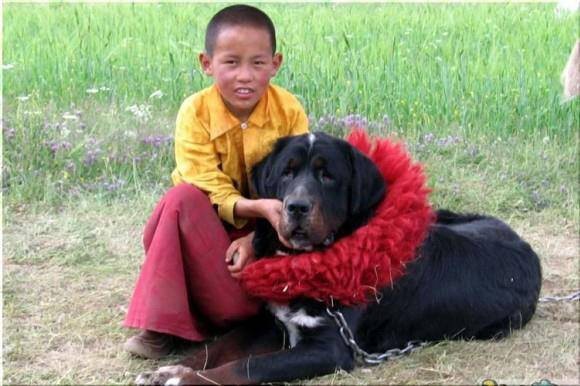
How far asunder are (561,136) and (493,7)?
383 centimetres

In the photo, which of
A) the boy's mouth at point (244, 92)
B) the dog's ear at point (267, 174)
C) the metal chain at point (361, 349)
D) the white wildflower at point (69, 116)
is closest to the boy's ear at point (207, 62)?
the boy's mouth at point (244, 92)

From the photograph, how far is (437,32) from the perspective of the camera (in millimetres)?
8367

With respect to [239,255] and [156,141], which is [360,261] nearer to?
[239,255]

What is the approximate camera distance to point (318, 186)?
3.35 m

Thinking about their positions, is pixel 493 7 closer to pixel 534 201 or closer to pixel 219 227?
pixel 534 201

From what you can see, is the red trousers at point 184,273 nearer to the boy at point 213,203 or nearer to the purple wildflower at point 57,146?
the boy at point 213,203

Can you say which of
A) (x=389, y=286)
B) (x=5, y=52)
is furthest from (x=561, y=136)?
(x=5, y=52)

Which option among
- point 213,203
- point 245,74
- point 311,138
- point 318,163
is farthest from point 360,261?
point 245,74

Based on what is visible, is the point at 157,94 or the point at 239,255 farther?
the point at 157,94

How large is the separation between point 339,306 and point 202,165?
0.82 m

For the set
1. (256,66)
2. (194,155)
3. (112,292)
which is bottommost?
(112,292)

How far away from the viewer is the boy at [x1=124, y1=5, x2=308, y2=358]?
11.7ft

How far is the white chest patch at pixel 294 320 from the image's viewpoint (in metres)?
3.37

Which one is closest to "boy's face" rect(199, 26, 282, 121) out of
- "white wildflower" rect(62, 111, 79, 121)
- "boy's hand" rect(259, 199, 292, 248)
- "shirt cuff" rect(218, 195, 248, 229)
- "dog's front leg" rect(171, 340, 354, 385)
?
"shirt cuff" rect(218, 195, 248, 229)
